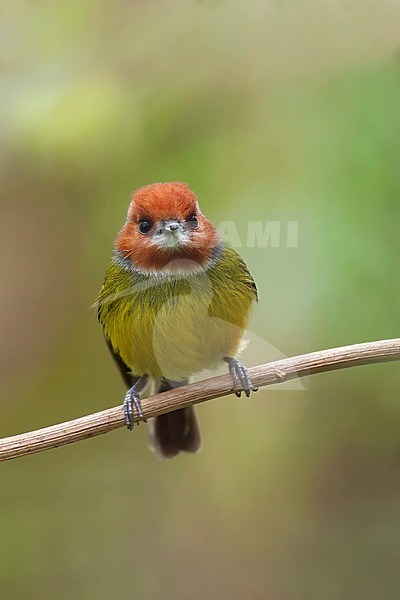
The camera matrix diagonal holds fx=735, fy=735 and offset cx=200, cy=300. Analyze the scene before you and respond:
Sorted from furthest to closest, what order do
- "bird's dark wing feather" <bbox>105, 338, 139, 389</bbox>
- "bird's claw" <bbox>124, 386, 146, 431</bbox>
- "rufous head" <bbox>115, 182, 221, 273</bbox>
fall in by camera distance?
"bird's dark wing feather" <bbox>105, 338, 139, 389</bbox> → "bird's claw" <bbox>124, 386, 146, 431</bbox> → "rufous head" <bbox>115, 182, 221, 273</bbox>

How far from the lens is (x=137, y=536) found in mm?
1461

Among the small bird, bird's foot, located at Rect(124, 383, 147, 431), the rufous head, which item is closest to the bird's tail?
the small bird

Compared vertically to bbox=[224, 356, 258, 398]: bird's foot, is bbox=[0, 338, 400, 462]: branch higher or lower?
lower

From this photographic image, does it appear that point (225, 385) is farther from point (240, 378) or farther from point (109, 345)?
point (109, 345)

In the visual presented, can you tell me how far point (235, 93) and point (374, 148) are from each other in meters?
0.27

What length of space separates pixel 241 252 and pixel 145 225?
0.20 metres

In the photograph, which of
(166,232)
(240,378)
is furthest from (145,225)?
(240,378)

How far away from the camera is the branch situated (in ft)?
3.72

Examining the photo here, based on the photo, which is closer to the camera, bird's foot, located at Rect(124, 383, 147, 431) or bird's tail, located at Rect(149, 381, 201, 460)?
bird's foot, located at Rect(124, 383, 147, 431)

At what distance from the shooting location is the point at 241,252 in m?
1.28

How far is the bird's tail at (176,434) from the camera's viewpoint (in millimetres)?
1433

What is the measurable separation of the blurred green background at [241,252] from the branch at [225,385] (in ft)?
0.26

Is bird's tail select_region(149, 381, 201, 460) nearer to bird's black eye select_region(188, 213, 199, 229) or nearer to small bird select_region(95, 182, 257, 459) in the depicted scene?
small bird select_region(95, 182, 257, 459)

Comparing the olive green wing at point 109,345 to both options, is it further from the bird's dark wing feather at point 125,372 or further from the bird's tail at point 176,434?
the bird's tail at point 176,434
